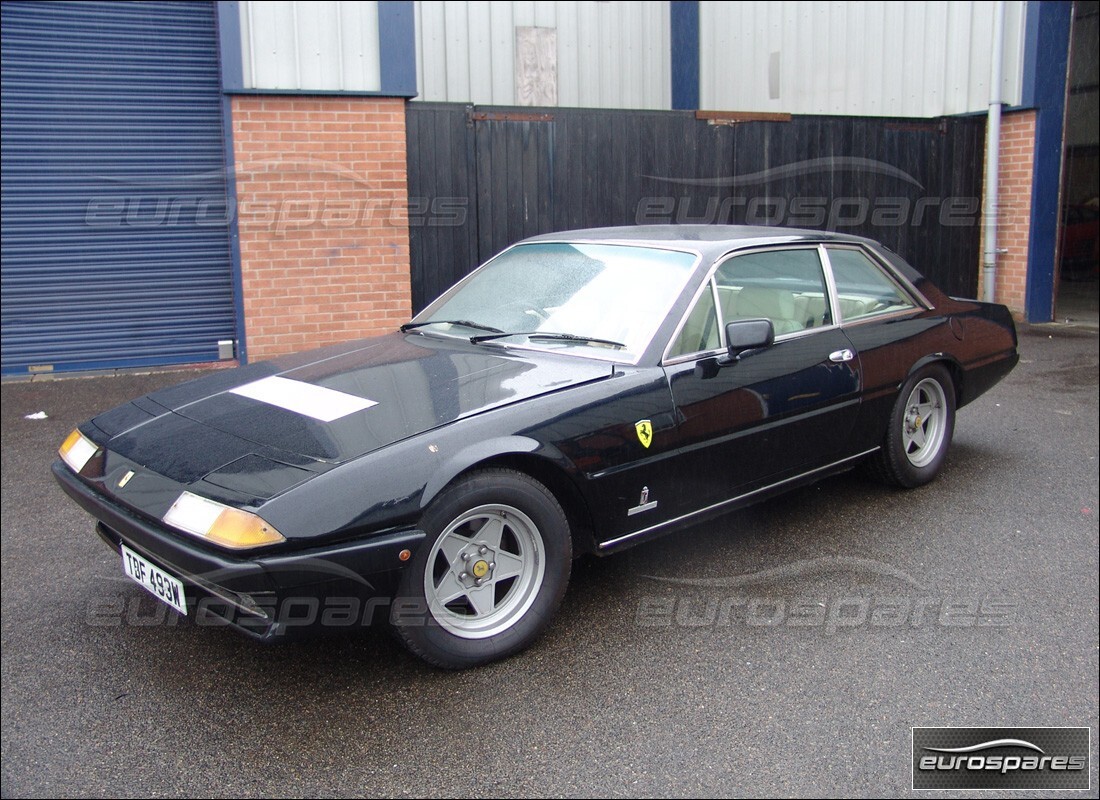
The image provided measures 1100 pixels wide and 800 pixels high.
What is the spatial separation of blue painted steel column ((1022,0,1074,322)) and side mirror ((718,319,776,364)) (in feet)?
27.2

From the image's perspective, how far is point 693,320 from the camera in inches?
157

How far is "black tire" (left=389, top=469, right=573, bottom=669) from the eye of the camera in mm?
3107

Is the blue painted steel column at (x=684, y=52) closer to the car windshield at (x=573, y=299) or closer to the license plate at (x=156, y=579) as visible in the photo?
the car windshield at (x=573, y=299)

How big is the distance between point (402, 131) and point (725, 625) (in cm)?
614

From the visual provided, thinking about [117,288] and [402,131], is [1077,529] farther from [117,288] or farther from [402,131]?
[117,288]

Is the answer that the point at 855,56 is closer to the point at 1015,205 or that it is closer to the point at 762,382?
the point at 1015,205

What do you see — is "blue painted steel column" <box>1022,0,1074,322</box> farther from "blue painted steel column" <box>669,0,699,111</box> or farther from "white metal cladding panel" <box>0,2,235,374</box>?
"white metal cladding panel" <box>0,2,235,374</box>

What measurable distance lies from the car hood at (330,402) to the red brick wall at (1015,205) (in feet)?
29.2

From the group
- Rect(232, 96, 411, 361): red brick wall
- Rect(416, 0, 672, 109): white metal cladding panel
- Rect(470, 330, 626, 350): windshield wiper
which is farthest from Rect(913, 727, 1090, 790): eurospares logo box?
Rect(416, 0, 672, 109): white metal cladding panel

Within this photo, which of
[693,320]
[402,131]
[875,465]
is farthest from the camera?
[402,131]

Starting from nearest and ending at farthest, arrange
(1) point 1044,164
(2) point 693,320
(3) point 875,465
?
1. (2) point 693,320
2. (3) point 875,465
3. (1) point 1044,164

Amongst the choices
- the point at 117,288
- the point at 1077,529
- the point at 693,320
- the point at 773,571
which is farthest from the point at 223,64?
the point at 1077,529

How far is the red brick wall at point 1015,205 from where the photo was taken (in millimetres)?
10836

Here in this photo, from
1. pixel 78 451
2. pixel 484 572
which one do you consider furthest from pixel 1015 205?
pixel 78 451
